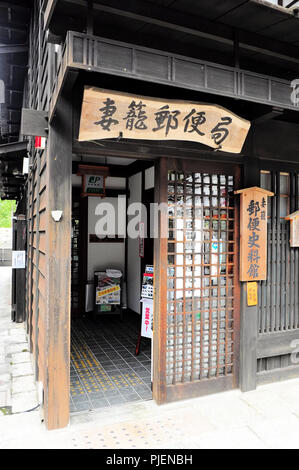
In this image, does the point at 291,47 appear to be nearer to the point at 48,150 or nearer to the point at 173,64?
the point at 173,64

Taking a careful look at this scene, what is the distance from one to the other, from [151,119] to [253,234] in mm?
2515

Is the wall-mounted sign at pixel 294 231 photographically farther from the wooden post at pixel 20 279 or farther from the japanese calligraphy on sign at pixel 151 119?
the wooden post at pixel 20 279

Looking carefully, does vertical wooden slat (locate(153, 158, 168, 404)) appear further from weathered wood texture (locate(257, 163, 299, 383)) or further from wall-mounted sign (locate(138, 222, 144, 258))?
wall-mounted sign (locate(138, 222, 144, 258))

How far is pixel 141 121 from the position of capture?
3781 mm

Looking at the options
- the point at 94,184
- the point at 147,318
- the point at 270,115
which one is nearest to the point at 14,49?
the point at 94,184

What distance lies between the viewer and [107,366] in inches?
245

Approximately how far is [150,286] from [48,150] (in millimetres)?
3272

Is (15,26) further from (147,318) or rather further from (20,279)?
(147,318)

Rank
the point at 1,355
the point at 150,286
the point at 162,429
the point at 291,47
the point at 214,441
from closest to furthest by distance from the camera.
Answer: the point at 214,441
the point at 162,429
the point at 291,47
the point at 150,286
the point at 1,355

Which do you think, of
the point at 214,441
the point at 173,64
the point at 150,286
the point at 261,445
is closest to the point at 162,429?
the point at 214,441

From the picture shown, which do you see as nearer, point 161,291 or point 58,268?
point 58,268

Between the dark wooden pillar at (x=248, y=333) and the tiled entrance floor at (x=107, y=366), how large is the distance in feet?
4.93

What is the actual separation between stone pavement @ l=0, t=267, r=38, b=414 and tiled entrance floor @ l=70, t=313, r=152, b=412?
0.71 meters

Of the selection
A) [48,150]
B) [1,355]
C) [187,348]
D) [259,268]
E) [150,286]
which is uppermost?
[48,150]
